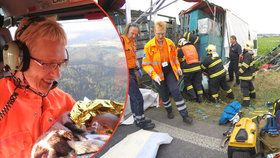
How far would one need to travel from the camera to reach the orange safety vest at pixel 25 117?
3.03ft

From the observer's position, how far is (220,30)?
10.6m

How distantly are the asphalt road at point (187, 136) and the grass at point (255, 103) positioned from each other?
0.47m

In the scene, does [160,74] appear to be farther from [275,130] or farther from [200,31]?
[200,31]

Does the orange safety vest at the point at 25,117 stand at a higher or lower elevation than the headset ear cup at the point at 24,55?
lower

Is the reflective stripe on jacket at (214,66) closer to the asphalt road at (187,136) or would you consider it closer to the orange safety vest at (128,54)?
the asphalt road at (187,136)

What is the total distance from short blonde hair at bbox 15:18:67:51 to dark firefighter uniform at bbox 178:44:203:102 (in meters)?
5.89

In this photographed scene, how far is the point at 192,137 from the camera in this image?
481 centimetres

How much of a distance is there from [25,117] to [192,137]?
4030 mm

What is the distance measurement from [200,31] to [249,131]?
545cm

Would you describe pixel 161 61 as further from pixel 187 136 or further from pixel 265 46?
pixel 265 46

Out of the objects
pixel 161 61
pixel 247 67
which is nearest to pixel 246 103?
pixel 247 67

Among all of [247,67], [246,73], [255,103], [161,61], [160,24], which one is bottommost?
[255,103]

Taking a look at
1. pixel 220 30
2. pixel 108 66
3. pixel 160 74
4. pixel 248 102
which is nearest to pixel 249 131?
pixel 160 74

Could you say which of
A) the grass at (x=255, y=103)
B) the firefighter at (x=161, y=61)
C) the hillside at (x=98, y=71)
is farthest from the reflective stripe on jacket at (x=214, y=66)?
the hillside at (x=98, y=71)
